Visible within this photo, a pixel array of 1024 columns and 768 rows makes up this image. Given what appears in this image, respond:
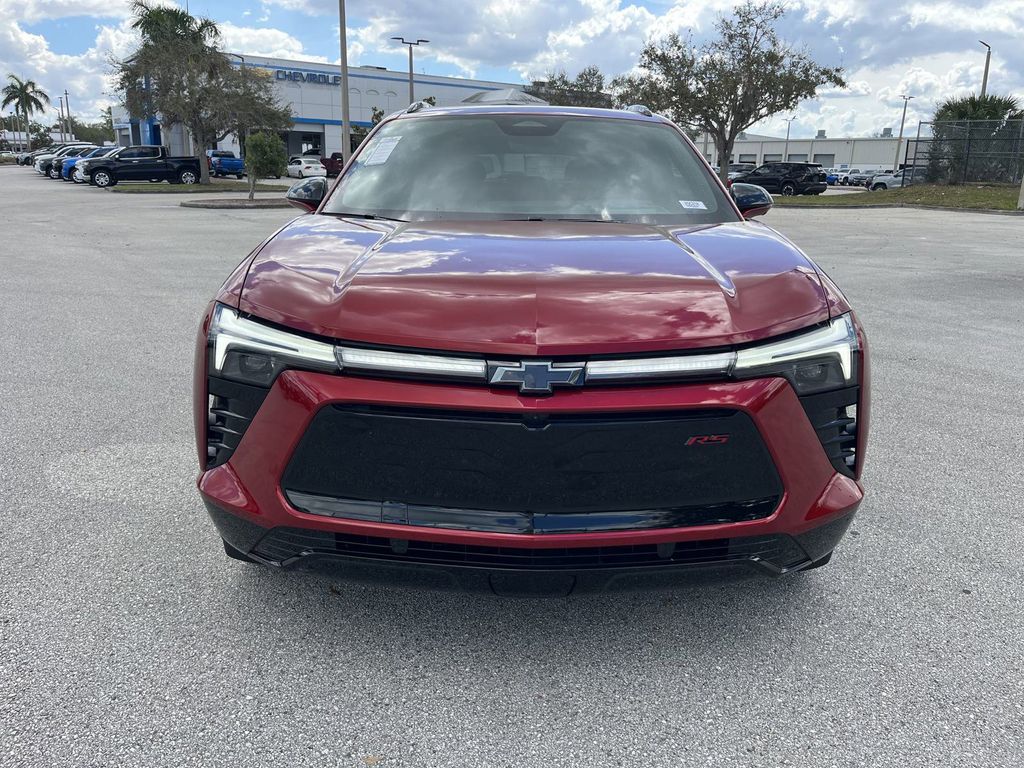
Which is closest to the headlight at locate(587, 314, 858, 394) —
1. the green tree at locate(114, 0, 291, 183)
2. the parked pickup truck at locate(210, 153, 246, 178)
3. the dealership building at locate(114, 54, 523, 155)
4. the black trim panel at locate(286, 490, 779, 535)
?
the black trim panel at locate(286, 490, 779, 535)

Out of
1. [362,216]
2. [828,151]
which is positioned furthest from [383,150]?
[828,151]

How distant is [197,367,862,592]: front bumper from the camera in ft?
6.38

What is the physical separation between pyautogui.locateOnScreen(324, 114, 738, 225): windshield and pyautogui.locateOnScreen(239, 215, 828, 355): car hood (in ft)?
2.01

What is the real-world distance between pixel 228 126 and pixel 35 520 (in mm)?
33120

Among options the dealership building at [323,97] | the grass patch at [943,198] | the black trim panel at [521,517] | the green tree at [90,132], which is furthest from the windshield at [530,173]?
the green tree at [90,132]

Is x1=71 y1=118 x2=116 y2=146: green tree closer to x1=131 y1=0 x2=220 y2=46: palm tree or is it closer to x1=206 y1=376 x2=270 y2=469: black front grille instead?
x1=131 y1=0 x2=220 y2=46: palm tree

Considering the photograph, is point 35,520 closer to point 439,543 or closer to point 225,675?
point 225,675

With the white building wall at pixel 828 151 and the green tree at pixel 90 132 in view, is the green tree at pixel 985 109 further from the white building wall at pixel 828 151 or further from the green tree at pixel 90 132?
the green tree at pixel 90 132

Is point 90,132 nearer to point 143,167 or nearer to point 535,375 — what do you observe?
point 143,167

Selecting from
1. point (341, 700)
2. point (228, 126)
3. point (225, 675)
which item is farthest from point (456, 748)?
point (228, 126)

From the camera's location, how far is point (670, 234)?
9.07 ft

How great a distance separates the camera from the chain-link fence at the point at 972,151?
30250mm

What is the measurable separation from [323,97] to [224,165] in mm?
26902

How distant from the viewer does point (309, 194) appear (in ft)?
12.2
